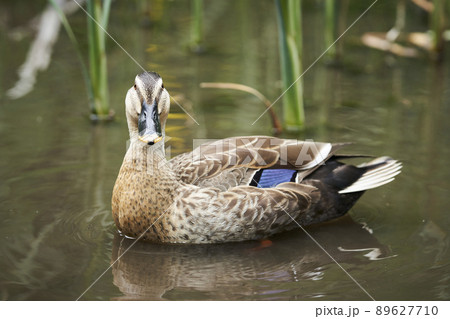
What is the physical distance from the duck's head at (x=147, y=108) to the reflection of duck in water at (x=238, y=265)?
2.96 ft

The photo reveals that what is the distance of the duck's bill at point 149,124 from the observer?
567 centimetres

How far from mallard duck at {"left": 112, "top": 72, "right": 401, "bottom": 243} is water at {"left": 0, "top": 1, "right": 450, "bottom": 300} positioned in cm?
16

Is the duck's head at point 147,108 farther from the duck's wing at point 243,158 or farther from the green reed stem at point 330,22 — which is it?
the green reed stem at point 330,22

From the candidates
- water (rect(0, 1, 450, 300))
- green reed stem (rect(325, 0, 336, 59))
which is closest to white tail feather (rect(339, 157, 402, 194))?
water (rect(0, 1, 450, 300))

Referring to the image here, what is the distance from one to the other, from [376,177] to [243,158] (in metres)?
1.16

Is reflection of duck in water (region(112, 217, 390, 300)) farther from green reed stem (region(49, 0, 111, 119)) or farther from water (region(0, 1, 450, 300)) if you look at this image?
green reed stem (region(49, 0, 111, 119))

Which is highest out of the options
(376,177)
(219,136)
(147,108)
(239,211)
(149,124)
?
(147,108)

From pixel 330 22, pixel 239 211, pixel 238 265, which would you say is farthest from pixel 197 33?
pixel 238 265

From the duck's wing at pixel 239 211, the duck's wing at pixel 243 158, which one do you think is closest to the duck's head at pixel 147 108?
the duck's wing at pixel 243 158

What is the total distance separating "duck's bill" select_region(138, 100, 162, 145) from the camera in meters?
5.67

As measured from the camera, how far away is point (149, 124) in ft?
18.8

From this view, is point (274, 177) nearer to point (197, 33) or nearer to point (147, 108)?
point (147, 108)

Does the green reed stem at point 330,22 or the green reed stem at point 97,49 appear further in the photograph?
the green reed stem at point 330,22

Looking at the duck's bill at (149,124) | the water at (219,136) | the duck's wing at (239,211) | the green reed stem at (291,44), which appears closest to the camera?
the water at (219,136)
